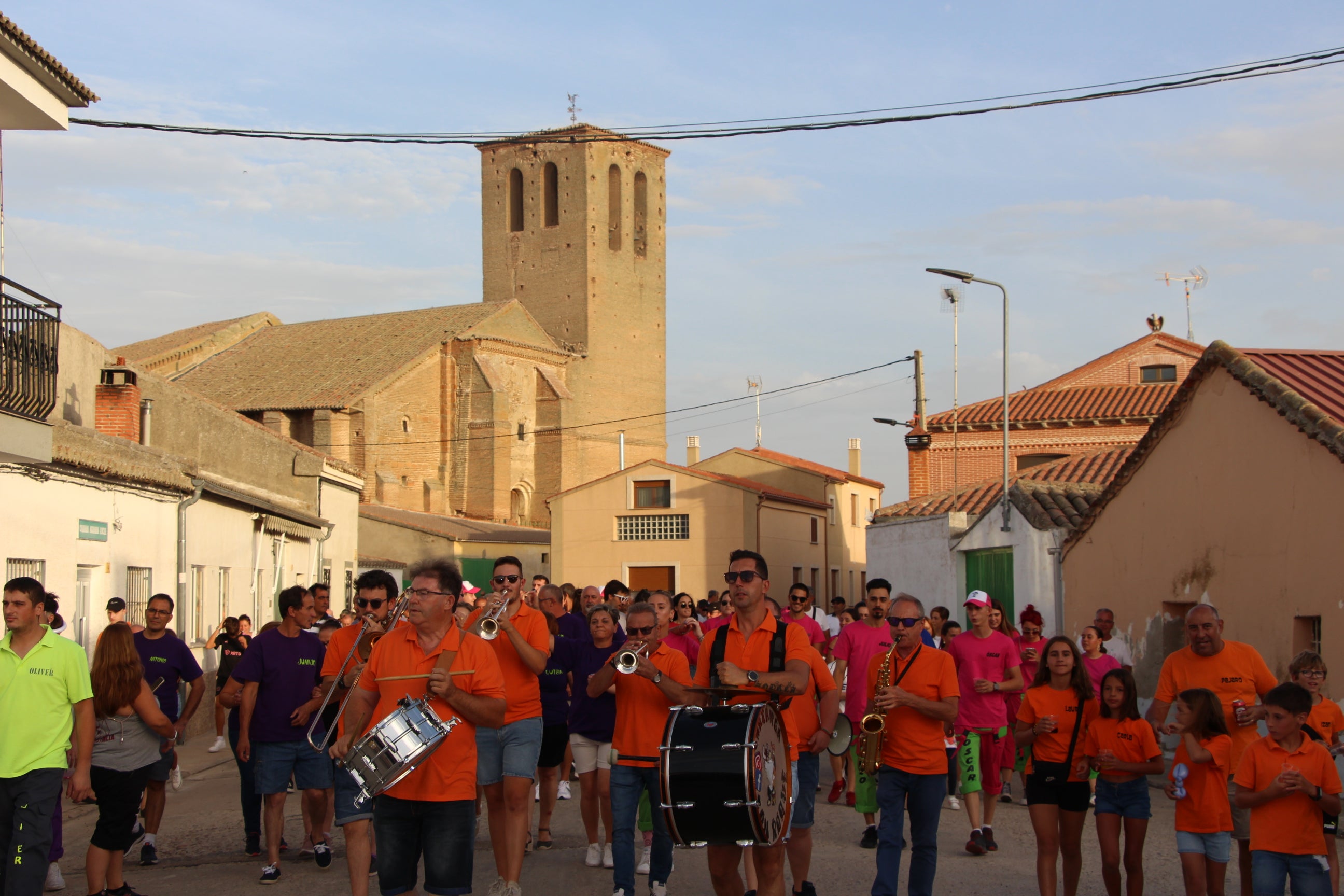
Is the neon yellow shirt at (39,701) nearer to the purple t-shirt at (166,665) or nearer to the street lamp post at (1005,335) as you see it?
the purple t-shirt at (166,665)

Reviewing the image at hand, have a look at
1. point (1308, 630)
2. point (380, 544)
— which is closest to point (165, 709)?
point (1308, 630)

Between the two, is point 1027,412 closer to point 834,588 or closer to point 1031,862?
point 834,588

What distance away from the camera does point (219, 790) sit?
13.4 metres

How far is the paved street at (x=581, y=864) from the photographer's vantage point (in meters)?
8.40

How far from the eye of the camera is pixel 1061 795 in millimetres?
7402

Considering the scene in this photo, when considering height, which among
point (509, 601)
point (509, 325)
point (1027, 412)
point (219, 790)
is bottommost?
point (219, 790)

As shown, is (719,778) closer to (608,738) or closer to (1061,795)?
(1061,795)

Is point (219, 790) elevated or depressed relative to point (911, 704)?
depressed

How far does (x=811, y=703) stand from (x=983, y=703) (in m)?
3.71

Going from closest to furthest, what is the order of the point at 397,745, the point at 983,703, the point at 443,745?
1. the point at 397,745
2. the point at 443,745
3. the point at 983,703

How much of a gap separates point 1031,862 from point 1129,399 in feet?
104

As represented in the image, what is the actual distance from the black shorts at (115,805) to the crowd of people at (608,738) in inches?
0.5

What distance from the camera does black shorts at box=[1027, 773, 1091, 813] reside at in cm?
740

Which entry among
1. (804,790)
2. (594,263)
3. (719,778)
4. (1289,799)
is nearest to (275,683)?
(804,790)
